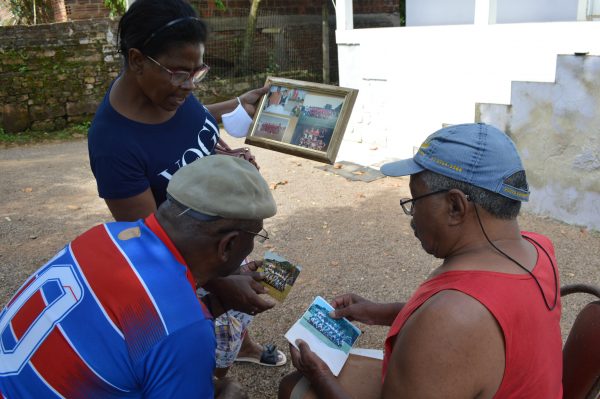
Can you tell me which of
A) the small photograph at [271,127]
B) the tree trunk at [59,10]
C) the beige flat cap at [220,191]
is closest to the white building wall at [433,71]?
the small photograph at [271,127]

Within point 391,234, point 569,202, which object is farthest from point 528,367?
point 569,202

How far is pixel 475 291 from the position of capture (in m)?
1.64

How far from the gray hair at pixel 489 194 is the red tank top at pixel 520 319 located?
7.6 inches

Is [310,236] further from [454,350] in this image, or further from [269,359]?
[454,350]

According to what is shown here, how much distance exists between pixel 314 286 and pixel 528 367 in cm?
291

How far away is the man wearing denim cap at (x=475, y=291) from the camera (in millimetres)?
1600

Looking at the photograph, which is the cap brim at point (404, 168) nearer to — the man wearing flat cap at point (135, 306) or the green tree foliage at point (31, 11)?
the man wearing flat cap at point (135, 306)

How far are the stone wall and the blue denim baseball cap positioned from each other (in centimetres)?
1034

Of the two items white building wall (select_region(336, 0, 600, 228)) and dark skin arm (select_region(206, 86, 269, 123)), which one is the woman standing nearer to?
dark skin arm (select_region(206, 86, 269, 123))

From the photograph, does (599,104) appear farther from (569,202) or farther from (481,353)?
(481,353)

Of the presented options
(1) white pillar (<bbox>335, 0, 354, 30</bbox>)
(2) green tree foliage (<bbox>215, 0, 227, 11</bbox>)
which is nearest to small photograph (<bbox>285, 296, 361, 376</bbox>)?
(1) white pillar (<bbox>335, 0, 354, 30</bbox>)

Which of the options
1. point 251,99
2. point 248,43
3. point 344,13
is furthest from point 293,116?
point 248,43

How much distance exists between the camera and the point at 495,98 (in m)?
6.64

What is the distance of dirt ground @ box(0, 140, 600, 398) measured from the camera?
424cm
